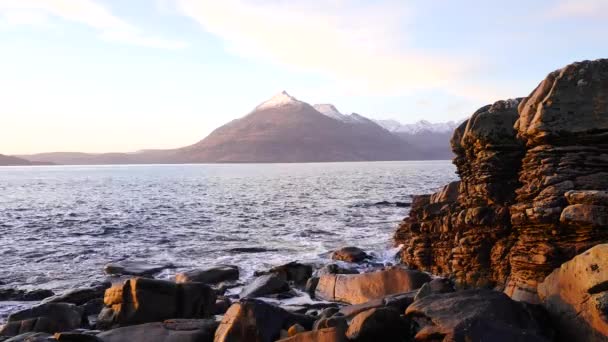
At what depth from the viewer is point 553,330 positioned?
33.5 ft

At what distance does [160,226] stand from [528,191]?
27.9m

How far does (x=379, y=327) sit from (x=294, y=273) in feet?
33.0

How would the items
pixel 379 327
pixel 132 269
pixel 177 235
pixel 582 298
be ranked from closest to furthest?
pixel 582 298 < pixel 379 327 < pixel 132 269 < pixel 177 235

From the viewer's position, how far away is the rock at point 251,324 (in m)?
11.0

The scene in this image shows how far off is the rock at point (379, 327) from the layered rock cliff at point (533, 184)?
146 inches

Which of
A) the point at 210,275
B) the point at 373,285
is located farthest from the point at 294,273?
the point at 373,285

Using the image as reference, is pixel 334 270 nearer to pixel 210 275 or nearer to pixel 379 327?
pixel 210 275

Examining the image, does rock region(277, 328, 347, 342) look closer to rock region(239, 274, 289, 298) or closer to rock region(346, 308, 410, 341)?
rock region(346, 308, 410, 341)

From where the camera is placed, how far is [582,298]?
9.89 meters

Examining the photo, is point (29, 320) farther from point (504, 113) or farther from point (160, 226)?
point (160, 226)

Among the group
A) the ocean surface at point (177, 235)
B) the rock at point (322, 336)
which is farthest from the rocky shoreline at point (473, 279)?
the ocean surface at point (177, 235)

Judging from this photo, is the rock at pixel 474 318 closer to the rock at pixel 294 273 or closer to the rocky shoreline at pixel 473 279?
→ the rocky shoreline at pixel 473 279

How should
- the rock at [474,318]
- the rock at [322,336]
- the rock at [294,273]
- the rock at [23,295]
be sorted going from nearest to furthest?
the rock at [474,318], the rock at [322,336], the rock at [23,295], the rock at [294,273]

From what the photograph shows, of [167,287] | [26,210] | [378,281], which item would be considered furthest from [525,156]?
[26,210]
